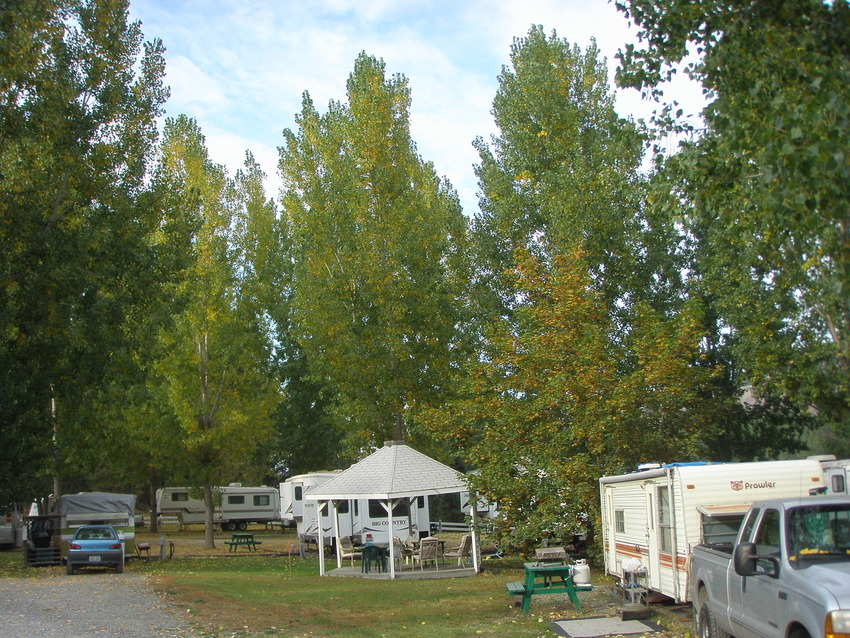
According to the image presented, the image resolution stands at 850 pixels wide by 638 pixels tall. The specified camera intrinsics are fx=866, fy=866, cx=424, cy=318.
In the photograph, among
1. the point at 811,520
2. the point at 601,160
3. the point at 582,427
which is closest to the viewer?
the point at 811,520

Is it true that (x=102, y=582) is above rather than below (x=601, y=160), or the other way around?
below

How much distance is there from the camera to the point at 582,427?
773 inches

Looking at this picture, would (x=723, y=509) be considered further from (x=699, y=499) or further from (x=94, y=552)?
(x=94, y=552)

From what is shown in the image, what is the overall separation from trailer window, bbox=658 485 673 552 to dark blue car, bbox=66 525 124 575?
15.5 meters

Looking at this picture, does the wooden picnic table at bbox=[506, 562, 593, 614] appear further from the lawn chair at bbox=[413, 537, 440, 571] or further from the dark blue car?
the dark blue car

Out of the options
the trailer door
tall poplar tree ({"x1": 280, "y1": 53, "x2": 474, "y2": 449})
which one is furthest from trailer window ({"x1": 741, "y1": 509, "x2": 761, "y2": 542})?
tall poplar tree ({"x1": 280, "y1": 53, "x2": 474, "y2": 449})

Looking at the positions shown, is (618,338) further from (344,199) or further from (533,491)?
(344,199)

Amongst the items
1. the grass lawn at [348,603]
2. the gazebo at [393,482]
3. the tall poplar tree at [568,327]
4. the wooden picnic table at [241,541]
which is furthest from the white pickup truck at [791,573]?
the wooden picnic table at [241,541]

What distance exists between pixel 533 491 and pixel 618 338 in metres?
5.53

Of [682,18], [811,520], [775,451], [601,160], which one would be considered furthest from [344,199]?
[811,520]

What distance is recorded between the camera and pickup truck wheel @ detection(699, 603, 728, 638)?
8930 millimetres

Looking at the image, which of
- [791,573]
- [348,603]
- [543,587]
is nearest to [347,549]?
[348,603]

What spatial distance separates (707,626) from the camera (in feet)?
30.6

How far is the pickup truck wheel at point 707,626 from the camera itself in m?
8.93
